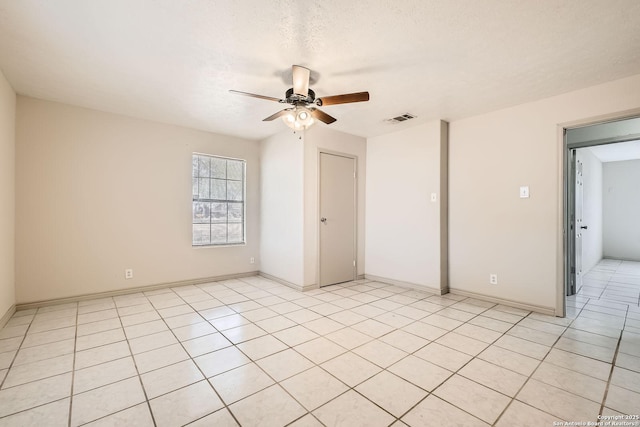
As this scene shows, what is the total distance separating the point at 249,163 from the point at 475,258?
394 centimetres

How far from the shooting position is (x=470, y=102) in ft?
10.9

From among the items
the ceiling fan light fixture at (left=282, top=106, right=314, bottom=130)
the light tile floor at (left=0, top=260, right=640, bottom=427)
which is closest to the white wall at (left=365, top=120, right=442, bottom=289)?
the light tile floor at (left=0, top=260, right=640, bottom=427)

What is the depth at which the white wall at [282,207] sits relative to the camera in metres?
4.26

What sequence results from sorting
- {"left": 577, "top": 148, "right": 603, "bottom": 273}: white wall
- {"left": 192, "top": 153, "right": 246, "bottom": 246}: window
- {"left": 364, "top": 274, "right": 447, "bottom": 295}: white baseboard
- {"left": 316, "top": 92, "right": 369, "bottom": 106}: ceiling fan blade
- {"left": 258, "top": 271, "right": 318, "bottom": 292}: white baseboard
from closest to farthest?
{"left": 316, "top": 92, "right": 369, "bottom": 106}: ceiling fan blade
{"left": 364, "top": 274, "right": 447, "bottom": 295}: white baseboard
{"left": 258, "top": 271, "right": 318, "bottom": 292}: white baseboard
{"left": 192, "top": 153, "right": 246, "bottom": 246}: window
{"left": 577, "top": 148, "right": 603, "bottom": 273}: white wall

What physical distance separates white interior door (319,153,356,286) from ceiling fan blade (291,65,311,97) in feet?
5.91

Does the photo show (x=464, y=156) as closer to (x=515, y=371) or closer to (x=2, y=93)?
(x=515, y=371)

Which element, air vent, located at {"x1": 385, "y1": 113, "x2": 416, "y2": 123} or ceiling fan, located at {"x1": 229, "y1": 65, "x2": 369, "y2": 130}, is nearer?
ceiling fan, located at {"x1": 229, "y1": 65, "x2": 369, "y2": 130}

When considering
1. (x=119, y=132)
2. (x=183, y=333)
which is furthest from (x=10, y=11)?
(x=183, y=333)

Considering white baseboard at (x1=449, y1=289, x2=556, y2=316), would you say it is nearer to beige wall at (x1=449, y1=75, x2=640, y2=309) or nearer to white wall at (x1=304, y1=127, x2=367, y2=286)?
beige wall at (x1=449, y1=75, x2=640, y2=309)

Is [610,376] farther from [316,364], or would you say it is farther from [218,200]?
[218,200]

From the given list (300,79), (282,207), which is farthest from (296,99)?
(282,207)

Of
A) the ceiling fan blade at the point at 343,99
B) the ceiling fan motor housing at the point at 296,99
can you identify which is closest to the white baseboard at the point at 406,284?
the ceiling fan blade at the point at 343,99

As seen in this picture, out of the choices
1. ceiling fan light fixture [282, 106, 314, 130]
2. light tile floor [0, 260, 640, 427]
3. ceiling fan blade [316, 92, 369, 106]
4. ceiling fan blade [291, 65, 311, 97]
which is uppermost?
ceiling fan blade [291, 65, 311, 97]

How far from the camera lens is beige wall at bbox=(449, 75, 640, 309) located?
122 inches
